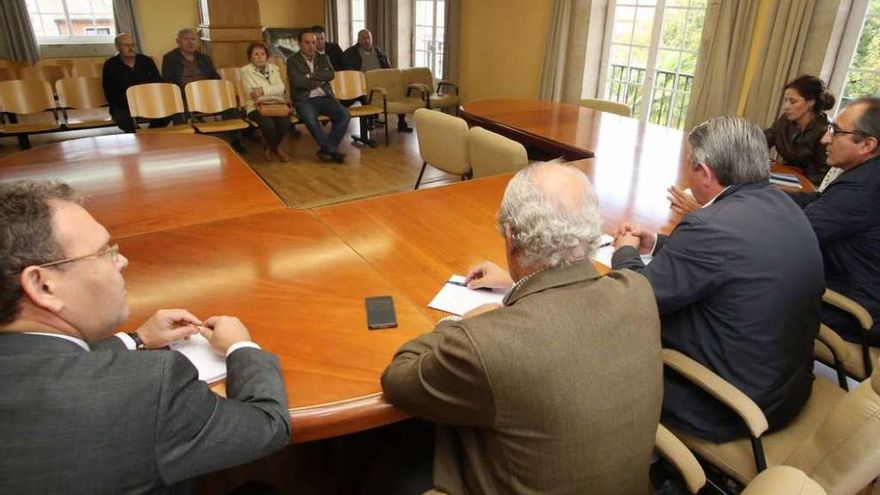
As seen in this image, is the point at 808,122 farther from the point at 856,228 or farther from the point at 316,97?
the point at 316,97

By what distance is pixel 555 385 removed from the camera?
84 cm

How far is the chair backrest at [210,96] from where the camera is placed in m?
4.68

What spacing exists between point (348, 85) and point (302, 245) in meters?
4.28

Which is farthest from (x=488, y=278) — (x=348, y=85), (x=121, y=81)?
(x=121, y=81)

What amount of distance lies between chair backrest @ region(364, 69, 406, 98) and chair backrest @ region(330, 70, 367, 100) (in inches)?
10.8

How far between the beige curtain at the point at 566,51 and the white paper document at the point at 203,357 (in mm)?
4989

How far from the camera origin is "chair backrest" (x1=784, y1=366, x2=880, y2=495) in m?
0.99

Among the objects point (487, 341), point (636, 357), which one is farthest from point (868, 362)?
point (487, 341)

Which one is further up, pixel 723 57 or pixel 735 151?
pixel 723 57

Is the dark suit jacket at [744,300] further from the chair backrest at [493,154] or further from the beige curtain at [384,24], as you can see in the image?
the beige curtain at [384,24]

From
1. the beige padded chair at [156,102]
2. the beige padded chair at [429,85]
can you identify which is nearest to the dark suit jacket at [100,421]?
the beige padded chair at [156,102]

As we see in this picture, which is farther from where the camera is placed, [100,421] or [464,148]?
[464,148]

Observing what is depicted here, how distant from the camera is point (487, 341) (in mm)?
844

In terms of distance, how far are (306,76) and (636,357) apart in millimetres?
4984
